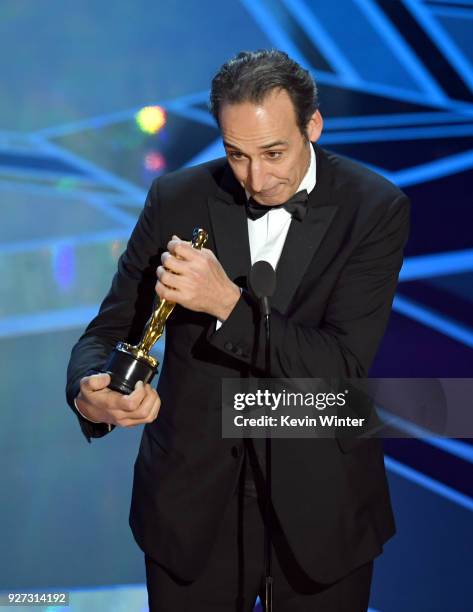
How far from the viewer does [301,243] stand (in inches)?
82.8

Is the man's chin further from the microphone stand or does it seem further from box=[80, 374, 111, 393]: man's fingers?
box=[80, 374, 111, 393]: man's fingers

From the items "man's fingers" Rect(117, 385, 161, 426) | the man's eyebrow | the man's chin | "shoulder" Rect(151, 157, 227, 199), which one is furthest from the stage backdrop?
"man's fingers" Rect(117, 385, 161, 426)

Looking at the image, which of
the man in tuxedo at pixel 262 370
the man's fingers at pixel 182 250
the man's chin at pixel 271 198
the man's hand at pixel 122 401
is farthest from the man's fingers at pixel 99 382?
the man's chin at pixel 271 198

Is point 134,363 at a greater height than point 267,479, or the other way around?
point 134,363

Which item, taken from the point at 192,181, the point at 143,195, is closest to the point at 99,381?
the point at 192,181

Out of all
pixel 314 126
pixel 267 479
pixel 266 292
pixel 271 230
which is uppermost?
pixel 314 126

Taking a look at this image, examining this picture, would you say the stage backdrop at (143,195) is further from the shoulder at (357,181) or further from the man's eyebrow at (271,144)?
the man's eyebrow at (271,144)

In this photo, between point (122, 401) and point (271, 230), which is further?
point (271, 230)

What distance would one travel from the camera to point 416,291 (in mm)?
3738

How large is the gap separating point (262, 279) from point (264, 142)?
0.38 meters

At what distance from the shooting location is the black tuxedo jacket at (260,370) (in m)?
2.06

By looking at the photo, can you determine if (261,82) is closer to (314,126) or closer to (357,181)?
(314,126)

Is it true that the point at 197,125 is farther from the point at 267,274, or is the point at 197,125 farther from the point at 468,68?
the point at 267,274

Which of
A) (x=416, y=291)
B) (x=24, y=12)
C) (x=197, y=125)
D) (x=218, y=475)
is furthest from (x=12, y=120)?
(x=218, y=475)
